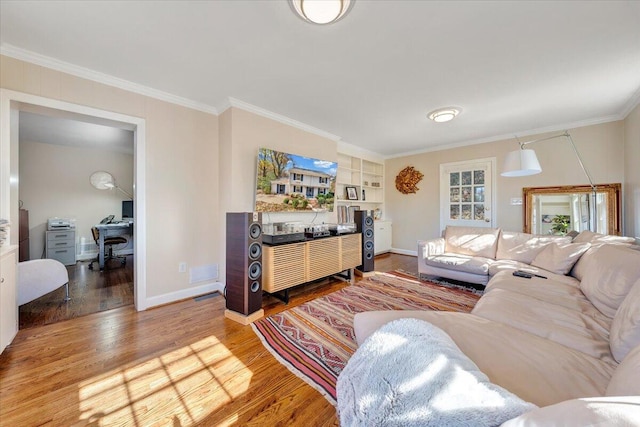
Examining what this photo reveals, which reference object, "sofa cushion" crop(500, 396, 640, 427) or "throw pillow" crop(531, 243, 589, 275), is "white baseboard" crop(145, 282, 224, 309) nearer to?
"sofa cushion" crop(500, 396, 640, 427)

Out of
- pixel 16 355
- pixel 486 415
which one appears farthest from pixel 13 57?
pixel 486 415

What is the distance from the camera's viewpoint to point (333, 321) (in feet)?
7.29

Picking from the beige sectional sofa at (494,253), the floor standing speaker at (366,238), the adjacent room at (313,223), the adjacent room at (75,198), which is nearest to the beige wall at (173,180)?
the adjacent room at (313,223)

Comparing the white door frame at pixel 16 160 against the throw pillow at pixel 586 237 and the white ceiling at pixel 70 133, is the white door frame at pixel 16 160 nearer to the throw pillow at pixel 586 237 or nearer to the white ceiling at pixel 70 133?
the white ceiling at pixel 70 133

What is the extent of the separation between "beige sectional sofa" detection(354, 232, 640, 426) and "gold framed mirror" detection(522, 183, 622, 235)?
1988mm

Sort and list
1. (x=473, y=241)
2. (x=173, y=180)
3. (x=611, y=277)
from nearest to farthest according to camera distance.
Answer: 1. (x=611, y=277)
2. (x=173, y=180)
3. (x=473, y=241)

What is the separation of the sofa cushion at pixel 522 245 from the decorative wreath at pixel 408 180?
216cm

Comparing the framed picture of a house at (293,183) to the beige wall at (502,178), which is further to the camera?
the beige wall at (502,178)

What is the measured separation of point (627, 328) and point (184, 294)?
346cm

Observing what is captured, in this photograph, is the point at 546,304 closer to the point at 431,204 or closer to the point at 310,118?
the point at 310,118

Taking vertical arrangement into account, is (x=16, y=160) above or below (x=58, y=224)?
above

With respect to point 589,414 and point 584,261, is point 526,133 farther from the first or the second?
point 589,414

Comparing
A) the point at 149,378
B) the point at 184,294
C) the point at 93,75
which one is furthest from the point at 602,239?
the point at 93,75

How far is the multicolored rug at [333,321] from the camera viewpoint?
1619 mm
